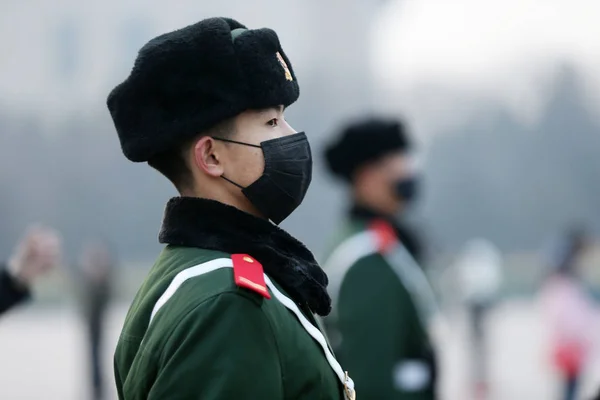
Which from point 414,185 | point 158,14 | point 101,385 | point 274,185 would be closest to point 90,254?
point 101,385

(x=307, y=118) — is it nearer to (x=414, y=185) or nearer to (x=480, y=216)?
(x=480, y=216)

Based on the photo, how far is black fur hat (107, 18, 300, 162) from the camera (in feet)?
7.17

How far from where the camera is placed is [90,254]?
33.3ft

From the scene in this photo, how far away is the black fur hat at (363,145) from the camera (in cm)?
489

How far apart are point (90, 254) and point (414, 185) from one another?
5.81 meters

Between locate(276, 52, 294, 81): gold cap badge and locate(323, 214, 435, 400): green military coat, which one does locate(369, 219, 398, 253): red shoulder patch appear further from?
locate(276, 52, 294, 81): gold cap badge

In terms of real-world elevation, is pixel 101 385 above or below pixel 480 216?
above

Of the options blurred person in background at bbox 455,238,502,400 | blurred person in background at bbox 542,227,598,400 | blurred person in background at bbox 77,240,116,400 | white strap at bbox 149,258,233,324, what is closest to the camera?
white strap at bbox 149,258,233,324

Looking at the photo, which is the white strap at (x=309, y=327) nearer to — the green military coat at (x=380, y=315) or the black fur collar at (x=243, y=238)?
the black fur collar at (x=243, y=238)

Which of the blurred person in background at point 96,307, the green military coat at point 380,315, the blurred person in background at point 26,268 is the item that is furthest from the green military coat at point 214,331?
the blurred person in background at point 96,307

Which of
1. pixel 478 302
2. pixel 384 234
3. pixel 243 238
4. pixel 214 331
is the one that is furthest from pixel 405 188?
pixel 478 302

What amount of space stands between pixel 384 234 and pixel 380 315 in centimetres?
43

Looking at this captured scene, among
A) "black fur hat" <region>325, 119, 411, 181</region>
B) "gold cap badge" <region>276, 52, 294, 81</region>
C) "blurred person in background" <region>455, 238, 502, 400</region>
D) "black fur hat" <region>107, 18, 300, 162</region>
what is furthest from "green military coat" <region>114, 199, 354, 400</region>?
"blurred person in background" <region>455, 238, 502, 400</region>

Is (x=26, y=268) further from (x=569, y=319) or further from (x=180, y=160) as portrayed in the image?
(x=569, y=319)
